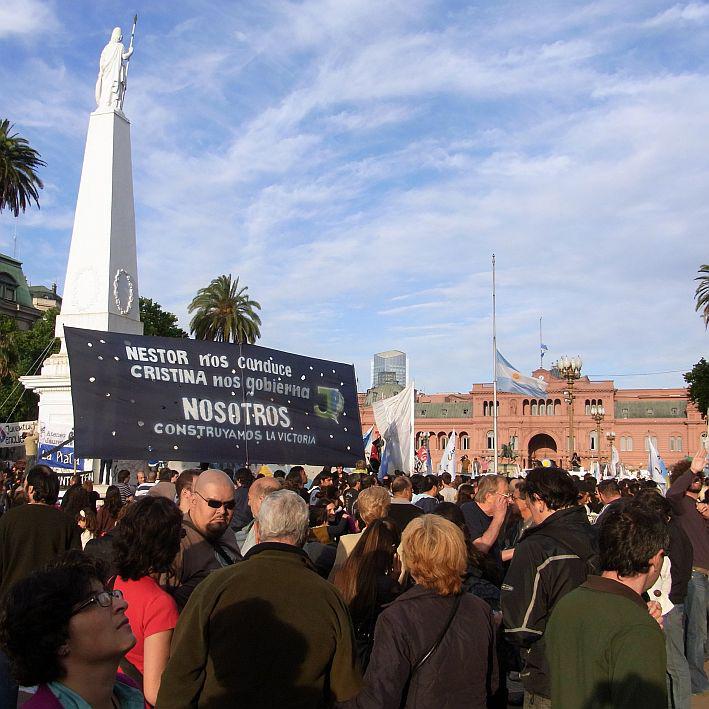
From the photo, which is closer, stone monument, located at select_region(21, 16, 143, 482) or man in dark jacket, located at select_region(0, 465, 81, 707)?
man in dark jacket, located at select_region(0, 465, 81, 707)

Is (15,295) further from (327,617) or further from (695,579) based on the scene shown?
(327,617)

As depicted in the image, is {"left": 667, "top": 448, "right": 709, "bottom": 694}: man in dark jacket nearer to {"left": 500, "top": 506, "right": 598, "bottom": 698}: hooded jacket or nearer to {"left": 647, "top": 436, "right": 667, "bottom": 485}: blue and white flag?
{"left": 500, "top": 506, "right": 598, "bottom": 698}: hooded jacket

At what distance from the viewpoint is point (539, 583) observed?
13.0 feet

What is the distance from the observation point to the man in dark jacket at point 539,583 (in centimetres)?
394

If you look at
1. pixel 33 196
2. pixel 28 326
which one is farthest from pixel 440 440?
pixel 33 196

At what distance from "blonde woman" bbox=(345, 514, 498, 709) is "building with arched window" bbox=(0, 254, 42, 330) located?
74506mm

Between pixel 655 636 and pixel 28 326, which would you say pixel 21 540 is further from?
pixel 28 326

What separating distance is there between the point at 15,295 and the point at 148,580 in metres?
78.1

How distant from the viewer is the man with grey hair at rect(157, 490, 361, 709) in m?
2.92

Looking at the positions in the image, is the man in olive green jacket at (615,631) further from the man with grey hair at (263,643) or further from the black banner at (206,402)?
the black banner at (206,402)

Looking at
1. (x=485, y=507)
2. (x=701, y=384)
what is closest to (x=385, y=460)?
(x=485, y=507)

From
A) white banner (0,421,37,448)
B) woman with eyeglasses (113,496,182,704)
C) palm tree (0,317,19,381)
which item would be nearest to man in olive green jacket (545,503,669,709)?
woman with eyeglasses (113,496,182,704)

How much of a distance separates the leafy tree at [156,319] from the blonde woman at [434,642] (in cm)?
5535

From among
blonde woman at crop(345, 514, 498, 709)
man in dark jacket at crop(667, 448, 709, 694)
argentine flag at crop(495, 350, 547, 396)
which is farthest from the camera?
argentine flag at crop(495, 350, 547, 396)
